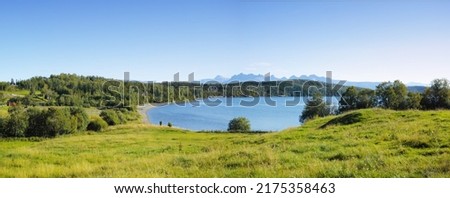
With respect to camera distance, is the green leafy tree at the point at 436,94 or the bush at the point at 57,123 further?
the bush at the point at 57,123

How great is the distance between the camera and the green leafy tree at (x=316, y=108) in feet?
258

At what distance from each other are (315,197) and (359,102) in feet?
229

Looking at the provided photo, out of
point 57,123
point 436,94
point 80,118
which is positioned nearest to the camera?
point 436,94

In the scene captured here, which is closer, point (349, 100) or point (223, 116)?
point (349, 100)

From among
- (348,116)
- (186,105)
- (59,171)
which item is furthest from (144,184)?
(186,105)

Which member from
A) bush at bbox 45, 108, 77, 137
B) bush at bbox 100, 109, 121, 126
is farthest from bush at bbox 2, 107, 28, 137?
bush at bbox 100, 109, 121, 126

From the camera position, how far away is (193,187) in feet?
25.9

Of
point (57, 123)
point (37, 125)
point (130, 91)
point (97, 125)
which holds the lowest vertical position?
point (97, 125)

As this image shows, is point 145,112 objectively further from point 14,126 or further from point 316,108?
point 316,108

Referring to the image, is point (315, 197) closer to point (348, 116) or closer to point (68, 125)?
point (348, 116)

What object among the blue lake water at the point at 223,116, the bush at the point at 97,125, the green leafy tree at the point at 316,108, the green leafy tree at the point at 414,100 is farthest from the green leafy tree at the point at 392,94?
the bush at the point at 97,125

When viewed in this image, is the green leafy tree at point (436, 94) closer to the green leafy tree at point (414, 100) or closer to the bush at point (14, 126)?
the green leafy tree at point (414, 100)

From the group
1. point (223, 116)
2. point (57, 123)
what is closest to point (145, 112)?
point (223, 116)

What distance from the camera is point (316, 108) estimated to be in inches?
3098
